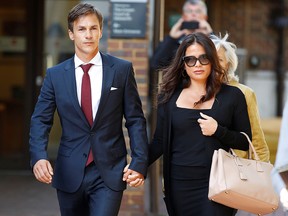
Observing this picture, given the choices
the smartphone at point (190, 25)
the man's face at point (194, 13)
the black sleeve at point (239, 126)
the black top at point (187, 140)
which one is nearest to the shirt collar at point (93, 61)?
the black top at point (187, 140)

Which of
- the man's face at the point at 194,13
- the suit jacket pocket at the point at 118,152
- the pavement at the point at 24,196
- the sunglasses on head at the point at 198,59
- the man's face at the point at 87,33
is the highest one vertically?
the man's face at the point at 194,13

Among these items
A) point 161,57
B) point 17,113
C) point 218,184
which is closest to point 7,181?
point 17,113

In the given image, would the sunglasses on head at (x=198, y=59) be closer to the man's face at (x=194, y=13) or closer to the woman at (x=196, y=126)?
the woman at (x=196, y=126)

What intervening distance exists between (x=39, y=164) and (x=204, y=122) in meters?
1.02

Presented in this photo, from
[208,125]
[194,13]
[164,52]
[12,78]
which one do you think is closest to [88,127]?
[208,125]

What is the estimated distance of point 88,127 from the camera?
4.51 meters

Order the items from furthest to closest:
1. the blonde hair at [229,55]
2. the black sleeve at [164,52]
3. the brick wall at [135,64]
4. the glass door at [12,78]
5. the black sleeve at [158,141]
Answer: the glass door at [12,78]
the black sleeve at [164,52]
the brick wall at [135,64]
the blonde hair at [229,55]
the black sleeve at [158,141]

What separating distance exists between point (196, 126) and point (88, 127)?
0.66 metres

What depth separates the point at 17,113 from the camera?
9.92 m

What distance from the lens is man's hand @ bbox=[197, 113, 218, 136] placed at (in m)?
4.45

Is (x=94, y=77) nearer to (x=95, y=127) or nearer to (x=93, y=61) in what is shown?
(x=93, y=61)

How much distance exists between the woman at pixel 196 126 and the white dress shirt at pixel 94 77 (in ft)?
1.42

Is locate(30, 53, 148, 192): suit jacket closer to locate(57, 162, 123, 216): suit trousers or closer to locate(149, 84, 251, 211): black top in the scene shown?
locate(57, 162, 123, 216): suit trousers

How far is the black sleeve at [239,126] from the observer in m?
4.54
